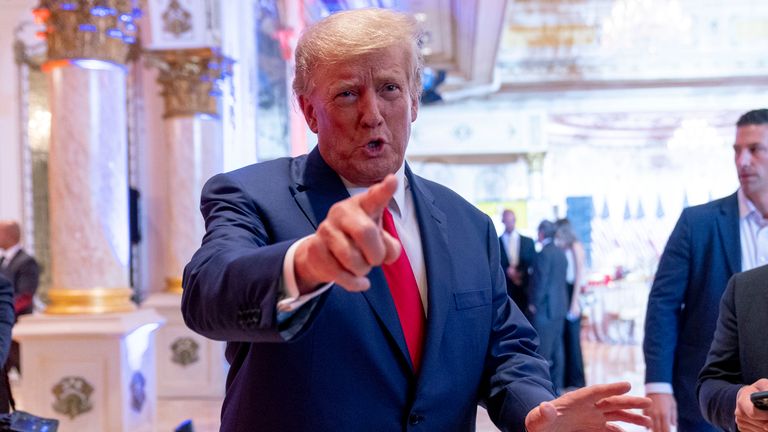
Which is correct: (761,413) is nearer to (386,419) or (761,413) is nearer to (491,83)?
(386,419)

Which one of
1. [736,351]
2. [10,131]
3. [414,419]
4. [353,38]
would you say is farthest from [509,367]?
[10,131]

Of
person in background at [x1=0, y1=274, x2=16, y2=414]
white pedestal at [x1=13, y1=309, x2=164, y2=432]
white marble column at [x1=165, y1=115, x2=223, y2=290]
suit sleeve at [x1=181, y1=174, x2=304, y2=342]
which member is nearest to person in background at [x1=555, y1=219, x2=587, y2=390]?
white marble column at [x1=165, y1=115, x2=223, y2=290]

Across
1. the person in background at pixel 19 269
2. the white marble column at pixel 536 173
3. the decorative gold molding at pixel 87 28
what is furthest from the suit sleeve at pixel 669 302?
the white marble column at pixel 536 173

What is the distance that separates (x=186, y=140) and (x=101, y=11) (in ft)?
8.77

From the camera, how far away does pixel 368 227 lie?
111 centimetres

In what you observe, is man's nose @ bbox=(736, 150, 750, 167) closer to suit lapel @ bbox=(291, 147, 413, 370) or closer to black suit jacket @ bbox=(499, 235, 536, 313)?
suit lapel @ bbox=(291, 147, 413, 370)

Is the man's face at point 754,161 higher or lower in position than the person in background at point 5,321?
higher

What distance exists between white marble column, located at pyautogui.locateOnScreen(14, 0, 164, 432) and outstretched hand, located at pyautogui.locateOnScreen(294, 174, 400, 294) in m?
5.60

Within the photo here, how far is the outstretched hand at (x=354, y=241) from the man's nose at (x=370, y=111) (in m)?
0.48

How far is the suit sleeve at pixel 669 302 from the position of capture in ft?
12.5

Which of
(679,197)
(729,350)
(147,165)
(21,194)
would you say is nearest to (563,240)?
(147,165)

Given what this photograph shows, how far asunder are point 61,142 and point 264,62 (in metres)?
3.69

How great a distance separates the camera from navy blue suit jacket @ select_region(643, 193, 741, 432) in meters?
3.71

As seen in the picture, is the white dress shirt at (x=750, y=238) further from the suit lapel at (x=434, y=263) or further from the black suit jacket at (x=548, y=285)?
the black suit jacket at (x=548, y=285)
